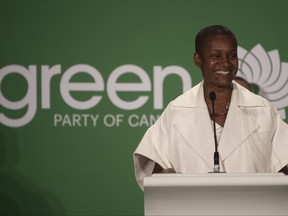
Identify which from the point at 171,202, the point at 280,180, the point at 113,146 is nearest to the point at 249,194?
the point at 280,180

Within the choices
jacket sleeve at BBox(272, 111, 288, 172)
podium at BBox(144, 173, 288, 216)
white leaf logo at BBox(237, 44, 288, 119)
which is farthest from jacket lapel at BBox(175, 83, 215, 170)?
white leaf logo at BBox(237, 44, 288, 119)

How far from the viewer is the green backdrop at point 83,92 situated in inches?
155

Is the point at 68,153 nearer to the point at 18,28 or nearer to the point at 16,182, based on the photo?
the point at 16,182

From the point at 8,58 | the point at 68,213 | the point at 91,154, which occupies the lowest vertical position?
the point at 68,213

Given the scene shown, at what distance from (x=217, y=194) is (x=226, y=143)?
599mm

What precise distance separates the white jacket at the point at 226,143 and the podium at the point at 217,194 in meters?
0.53

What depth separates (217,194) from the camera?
1.85m

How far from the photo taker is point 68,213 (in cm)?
396

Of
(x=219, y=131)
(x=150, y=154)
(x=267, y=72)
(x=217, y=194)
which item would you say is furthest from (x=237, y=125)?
(x=267, y=72)

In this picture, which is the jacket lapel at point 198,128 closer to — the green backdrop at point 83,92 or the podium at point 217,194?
the podium at point 217,194

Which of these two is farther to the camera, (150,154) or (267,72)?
(267,72)

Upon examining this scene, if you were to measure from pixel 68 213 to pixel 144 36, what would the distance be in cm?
126

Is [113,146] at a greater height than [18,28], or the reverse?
[18,28]

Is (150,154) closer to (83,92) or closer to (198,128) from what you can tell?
(198,128)
